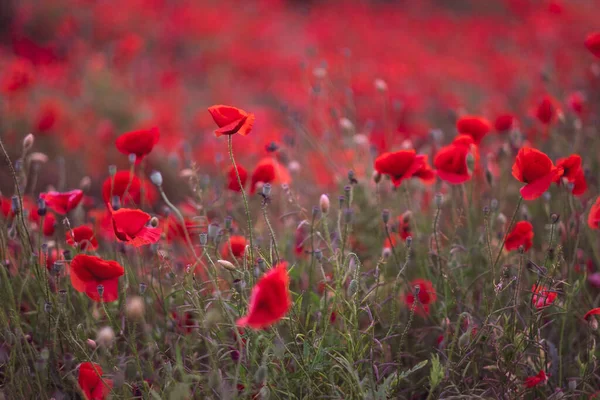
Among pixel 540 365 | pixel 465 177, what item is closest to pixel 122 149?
pixel 465 177

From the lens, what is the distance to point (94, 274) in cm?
138

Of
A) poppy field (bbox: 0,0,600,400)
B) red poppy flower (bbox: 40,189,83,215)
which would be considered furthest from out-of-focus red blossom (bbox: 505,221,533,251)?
red poppy flower (bbox: 40,189,83,215)

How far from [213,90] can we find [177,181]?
2.04 m

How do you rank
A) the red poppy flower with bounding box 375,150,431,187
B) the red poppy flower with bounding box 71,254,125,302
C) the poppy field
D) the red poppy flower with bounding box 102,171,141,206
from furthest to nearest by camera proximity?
the red poppy flower with bounding box 102,171,141,206 → the red poppy flower with bounding box 375,150,431,187 → the poppy field → the red poppy flower with bounding box 71,254,125,302

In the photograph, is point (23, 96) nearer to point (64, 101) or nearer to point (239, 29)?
point (64, 101)

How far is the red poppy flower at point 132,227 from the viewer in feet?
4.34

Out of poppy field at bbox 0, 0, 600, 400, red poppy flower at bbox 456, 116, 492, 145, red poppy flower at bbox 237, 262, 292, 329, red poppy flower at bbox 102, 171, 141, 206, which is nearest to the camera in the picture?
red poppy flower at bbox 237, 262, 292, 329

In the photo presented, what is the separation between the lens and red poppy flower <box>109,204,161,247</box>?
4.34ft

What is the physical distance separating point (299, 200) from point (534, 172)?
149 cm

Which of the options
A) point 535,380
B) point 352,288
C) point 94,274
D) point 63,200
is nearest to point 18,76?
point 63,200

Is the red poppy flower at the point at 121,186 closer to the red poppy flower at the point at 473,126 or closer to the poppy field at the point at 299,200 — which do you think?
the poppy field at the point at 299,200

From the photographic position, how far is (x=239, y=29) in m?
7.12

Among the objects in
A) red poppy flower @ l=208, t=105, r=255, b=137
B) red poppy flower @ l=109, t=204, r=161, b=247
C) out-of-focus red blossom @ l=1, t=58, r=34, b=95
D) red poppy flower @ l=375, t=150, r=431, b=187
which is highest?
red poppy flower @ l=208, t=105, r=255, b=137

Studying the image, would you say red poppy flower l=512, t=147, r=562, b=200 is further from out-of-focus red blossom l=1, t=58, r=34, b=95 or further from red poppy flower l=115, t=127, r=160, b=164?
out-of-focus red blossom l=1, t=58, r=34, b=95
